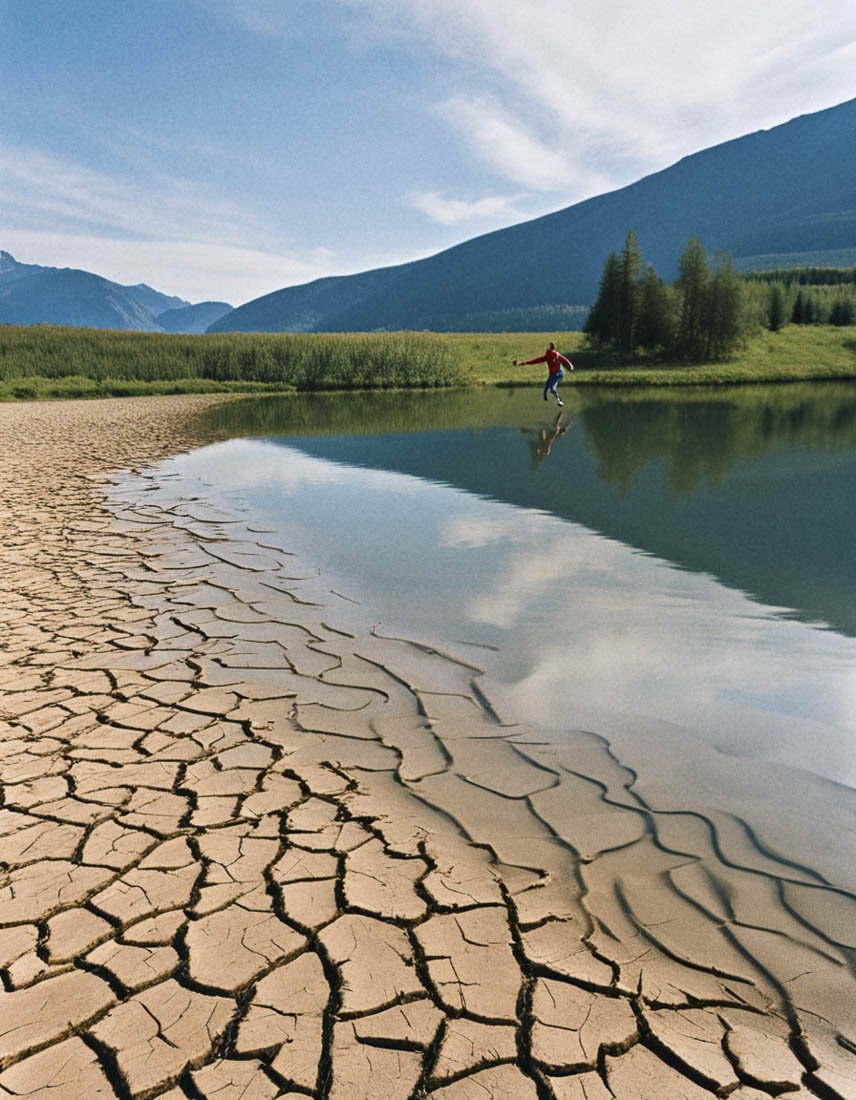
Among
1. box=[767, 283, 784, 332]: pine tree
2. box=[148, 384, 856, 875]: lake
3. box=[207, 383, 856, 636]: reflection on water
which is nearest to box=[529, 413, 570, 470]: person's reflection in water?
box=[207, 383, 856, 636]: reflection on water

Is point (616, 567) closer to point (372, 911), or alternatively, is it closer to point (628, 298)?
point (372, 911)

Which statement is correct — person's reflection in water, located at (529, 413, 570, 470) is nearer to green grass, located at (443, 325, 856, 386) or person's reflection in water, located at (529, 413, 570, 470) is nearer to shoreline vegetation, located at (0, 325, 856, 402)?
shoreline vegetation, located at (0, 325, 856, 402)

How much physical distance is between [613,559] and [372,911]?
5.82 metres

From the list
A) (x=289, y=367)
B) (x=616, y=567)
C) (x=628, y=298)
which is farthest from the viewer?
(x=628, y=298)

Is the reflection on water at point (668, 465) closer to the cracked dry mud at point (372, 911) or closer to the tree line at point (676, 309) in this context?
the cracked dry mud at point (372, 911)

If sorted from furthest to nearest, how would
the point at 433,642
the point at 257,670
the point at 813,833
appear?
the point at 433,642, the point at 257,670, the point at 813,833

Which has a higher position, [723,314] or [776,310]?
[776,310]

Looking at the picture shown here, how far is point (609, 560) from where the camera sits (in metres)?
7.84

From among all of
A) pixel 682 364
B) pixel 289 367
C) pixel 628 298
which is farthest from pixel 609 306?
pixel 289 367

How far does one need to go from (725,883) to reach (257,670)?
3.39 metres

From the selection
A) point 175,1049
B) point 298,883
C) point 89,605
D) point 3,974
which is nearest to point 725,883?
point 298,883

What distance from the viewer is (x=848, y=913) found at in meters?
2.67

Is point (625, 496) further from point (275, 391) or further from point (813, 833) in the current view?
point (275, 391)

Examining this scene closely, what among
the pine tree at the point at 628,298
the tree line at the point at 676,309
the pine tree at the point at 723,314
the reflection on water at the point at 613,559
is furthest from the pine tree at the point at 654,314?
the reflection on water at the point at 613,559
